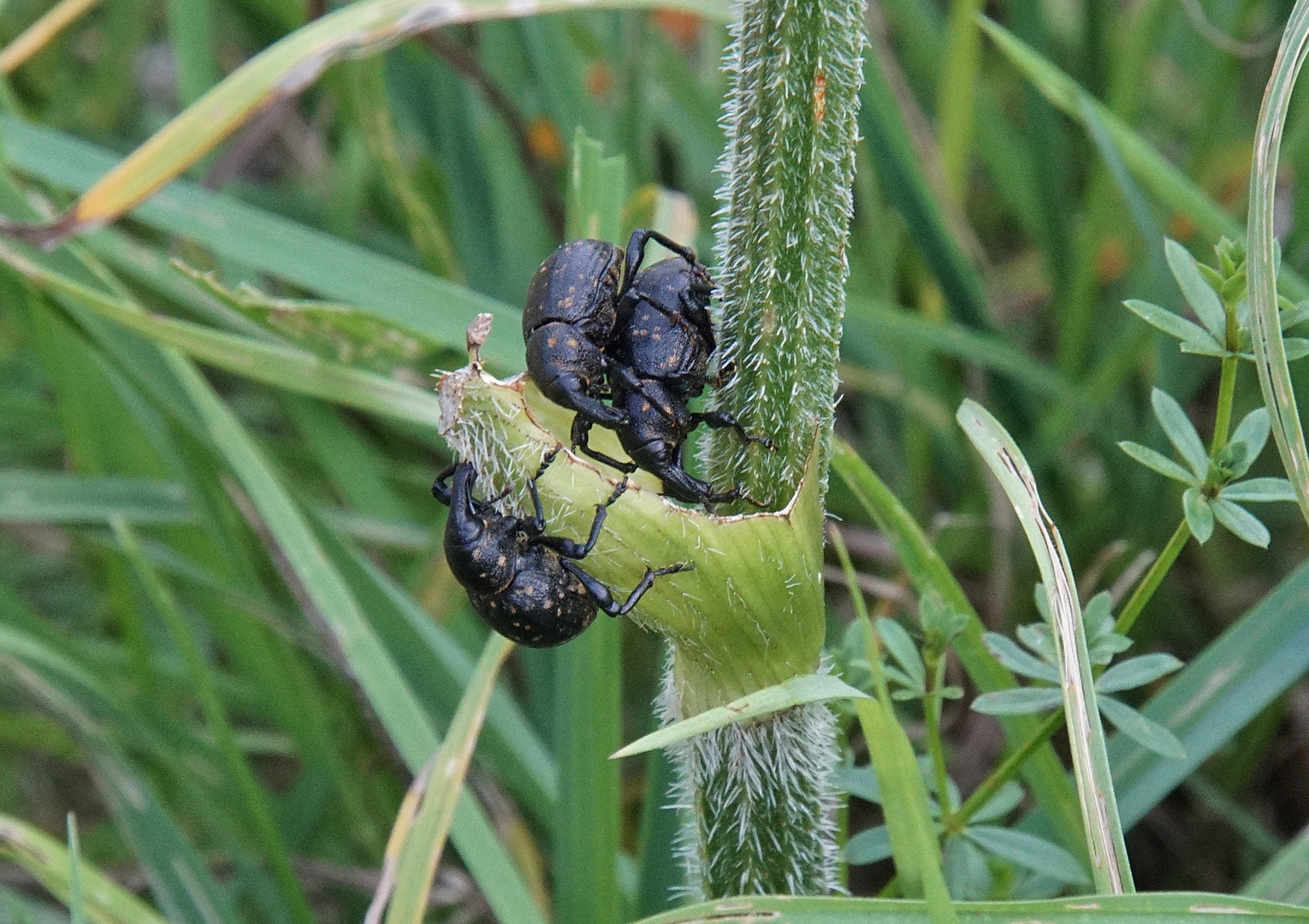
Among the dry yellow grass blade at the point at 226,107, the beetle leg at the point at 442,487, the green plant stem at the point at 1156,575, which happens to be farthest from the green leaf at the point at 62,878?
the green plant stem at the point at 1156,575

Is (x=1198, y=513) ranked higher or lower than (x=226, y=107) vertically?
lower

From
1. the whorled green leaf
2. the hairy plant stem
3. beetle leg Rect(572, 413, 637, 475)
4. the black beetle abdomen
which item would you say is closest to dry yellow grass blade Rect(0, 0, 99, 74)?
the black beetle abdomen

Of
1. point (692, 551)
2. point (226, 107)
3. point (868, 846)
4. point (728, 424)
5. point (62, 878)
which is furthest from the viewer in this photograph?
point (226, 107)

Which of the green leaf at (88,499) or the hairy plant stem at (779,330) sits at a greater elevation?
the green leaf at (88,499)

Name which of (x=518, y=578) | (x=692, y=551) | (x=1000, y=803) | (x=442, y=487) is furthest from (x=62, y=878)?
(x=1000, y=803)

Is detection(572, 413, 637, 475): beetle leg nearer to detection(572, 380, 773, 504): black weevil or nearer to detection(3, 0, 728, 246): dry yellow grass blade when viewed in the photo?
detection(572, 380, 773, 504): black weevil

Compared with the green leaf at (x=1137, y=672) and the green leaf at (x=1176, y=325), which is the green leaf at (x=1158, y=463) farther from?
the green leaf at (x=1137, y=672)

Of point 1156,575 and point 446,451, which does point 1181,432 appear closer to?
point 1156,575
